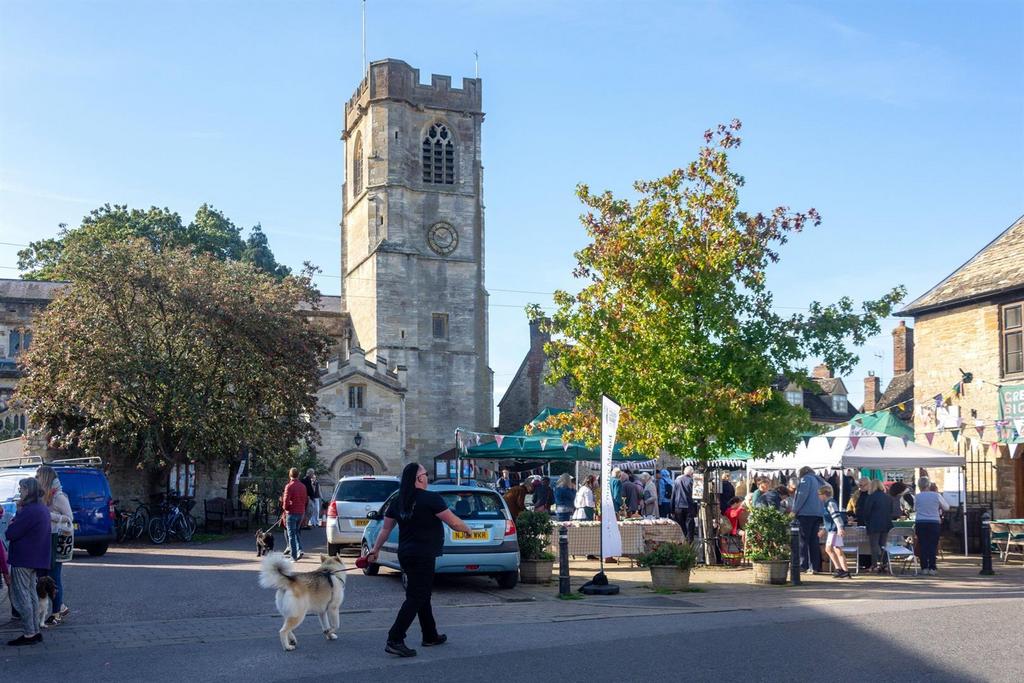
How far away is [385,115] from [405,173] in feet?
12.2

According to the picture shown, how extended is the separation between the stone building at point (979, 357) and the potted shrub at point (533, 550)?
11679 mm

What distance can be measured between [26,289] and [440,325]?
23.0 metres

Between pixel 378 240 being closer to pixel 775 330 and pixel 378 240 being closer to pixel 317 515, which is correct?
pixel 317 515

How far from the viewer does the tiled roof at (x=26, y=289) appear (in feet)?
182

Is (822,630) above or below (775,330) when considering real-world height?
below

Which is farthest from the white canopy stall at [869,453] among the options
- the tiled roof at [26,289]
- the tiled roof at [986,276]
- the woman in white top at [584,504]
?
the tiled roof at [26,289]

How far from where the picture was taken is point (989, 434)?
23.3 meters

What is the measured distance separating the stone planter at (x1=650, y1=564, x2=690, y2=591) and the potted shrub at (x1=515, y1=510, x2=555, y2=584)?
5.62 feet

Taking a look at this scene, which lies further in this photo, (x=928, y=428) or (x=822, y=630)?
(x=928, y=428)

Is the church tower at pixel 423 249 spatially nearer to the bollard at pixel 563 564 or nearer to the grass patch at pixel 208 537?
the grass patch at pixel 208 537

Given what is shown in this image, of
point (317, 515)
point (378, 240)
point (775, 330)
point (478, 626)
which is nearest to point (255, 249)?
point (378, 240)

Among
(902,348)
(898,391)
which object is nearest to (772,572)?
(902,348)

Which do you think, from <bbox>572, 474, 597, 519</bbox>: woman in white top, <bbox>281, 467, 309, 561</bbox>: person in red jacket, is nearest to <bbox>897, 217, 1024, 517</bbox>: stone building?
<bbox>572, 474, 597, 519</bbox>: woman in white top

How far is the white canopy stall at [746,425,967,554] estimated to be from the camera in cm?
2016
